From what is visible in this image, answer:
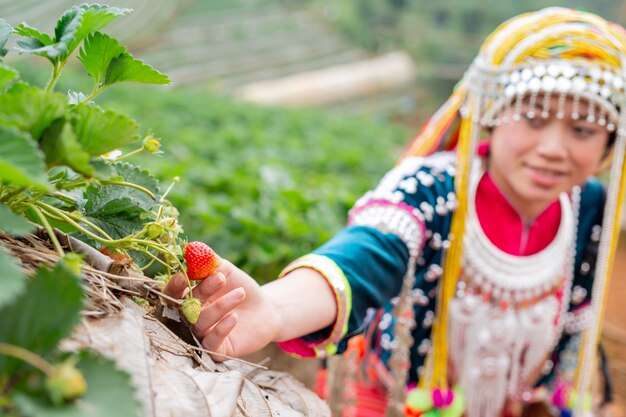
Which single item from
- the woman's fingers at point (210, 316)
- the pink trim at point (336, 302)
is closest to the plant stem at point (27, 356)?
the woman's fingers at point (210, 316)

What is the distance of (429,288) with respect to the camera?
1.86m

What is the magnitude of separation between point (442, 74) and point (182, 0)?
4767mm

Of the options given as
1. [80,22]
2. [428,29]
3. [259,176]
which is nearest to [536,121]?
Result: [80,22]

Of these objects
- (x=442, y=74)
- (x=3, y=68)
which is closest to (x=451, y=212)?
(x=3, y=68)

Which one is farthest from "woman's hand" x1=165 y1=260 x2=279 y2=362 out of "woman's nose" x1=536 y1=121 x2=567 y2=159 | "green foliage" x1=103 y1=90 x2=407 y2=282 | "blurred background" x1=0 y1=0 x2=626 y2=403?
"green foliage" x1=103 y1=90 x2=407 y2=282

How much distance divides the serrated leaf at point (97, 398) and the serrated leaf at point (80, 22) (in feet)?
1.23

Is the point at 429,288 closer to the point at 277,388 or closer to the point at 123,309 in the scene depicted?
the point at 277,388

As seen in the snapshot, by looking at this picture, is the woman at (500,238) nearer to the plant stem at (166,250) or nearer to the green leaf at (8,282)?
the plant stem at (166,250)

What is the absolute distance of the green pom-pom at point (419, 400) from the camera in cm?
182

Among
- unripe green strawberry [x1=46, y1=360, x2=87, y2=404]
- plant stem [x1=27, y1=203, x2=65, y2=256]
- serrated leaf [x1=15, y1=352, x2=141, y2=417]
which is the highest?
plant stem [x1=27, y1=203, x2=65, y2=256]

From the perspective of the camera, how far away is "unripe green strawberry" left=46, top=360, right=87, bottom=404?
1.77 ft

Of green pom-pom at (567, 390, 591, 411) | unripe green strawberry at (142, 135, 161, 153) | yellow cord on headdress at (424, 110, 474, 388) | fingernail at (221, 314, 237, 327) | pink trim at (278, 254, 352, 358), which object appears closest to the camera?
unripe green strawberry at (142, 135, 161, 153)

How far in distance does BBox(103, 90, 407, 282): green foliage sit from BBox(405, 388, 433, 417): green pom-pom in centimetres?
67

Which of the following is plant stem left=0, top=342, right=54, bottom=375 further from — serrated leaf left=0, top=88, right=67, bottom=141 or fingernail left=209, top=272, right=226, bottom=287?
fingernail left=209, top=272, right=226, bottom=287
